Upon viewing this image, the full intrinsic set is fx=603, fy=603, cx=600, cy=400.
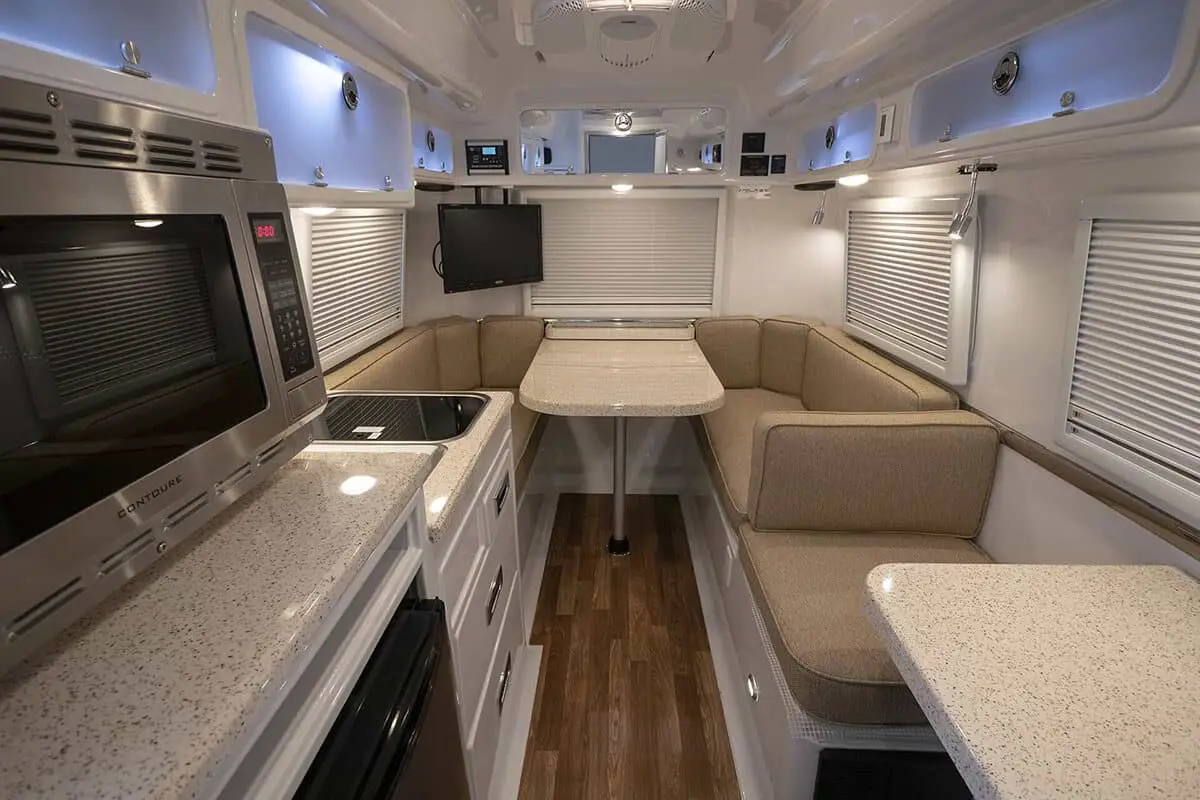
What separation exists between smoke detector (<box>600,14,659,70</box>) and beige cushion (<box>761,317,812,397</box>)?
1.39 meters

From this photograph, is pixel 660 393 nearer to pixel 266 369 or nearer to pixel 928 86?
A: pixel 928 86

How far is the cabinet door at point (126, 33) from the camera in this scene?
700 millimetres

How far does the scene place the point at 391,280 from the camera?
8.76 ft

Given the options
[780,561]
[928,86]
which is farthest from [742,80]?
[780,561]

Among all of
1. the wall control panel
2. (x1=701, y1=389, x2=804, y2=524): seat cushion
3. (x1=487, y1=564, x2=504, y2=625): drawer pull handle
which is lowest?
(x1=487, y1=564, x2=504, y2=625): drawer pull handle

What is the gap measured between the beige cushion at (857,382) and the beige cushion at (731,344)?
28 centimetres

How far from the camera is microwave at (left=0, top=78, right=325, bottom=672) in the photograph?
0.50m

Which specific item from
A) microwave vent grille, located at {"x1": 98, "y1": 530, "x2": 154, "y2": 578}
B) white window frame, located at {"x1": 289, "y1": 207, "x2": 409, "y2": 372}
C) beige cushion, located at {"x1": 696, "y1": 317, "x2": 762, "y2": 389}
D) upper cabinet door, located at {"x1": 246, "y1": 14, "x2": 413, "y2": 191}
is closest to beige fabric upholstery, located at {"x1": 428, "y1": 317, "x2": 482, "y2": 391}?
white window frame, located at {"x1": 289, "y1": 207, "x2": 409, "y2": 372}

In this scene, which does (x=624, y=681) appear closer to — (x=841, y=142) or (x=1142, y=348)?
(x=1142, y=348)

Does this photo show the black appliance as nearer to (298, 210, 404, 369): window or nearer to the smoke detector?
(298, 210, 404, 369): window

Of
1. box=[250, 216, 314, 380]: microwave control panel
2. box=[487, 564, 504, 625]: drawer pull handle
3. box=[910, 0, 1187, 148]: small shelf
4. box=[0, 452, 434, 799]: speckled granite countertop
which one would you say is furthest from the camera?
box=[487, 564, 504, 625]: drawer pull handle

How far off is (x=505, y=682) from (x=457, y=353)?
161 centimetres

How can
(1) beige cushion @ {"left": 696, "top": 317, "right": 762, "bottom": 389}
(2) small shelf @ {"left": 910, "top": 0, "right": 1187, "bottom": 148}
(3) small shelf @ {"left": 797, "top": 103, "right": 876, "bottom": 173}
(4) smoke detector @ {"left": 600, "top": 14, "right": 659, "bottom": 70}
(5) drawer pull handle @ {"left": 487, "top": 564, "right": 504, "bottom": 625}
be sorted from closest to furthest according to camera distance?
(2) small shelf @ {"left": 910, "top": 0, "right": 1187, "bottom": 148}, (5) drawer pull handle @ {"left": 487, "top": 564, "right": 504, "bottom": 625}, (4) smoke detector @ {"left": 600, "top": 14, "right": 659, "bottom": 70}, (3) small shelf @ {"left": 797, "top": 103, "right": 876, "bottom": 173}, (1) beige cushion @ {"left": 696, "top": 317, "right": 762, "bottom": 389}

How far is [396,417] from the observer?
1.59 meters
